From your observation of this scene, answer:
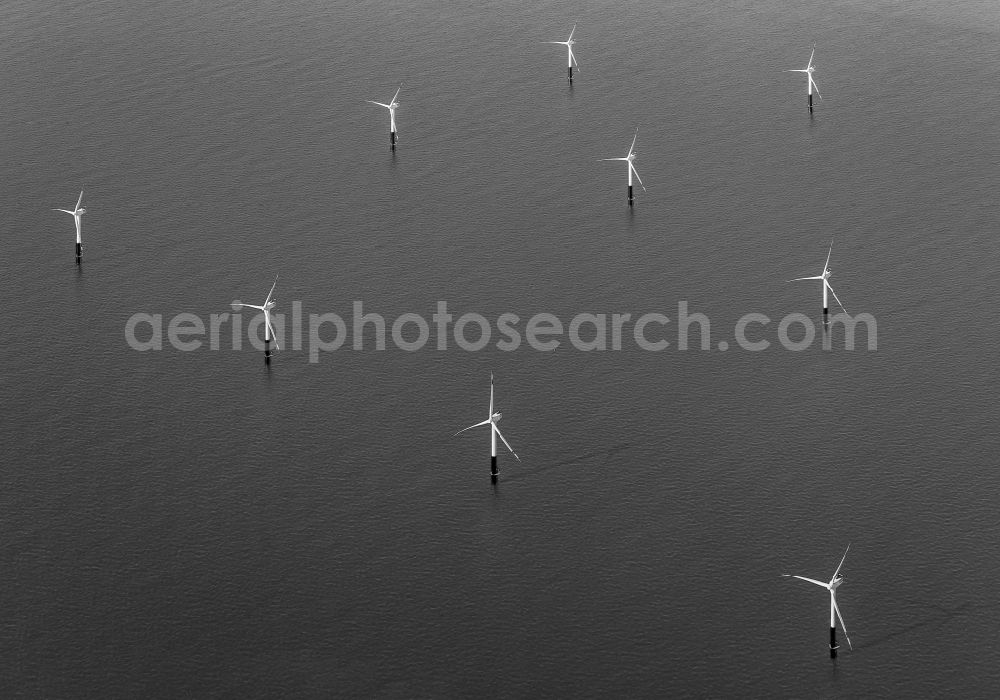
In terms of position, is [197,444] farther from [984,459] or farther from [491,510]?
[984,459]

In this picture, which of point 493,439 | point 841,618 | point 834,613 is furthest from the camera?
point 493,439

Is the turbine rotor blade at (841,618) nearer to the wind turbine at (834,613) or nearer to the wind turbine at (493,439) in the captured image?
the wind turbine at (834,613)

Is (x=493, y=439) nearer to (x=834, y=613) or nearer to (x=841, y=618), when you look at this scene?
(x=841, y=618)

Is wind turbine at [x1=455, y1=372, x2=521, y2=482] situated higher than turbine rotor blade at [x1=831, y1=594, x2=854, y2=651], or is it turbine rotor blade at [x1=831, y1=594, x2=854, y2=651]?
wind turbine at [x1=455, y1=372, x2=521, y2=482]

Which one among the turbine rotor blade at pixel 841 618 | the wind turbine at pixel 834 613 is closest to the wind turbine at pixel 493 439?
the wind turbine at pixel 834 613

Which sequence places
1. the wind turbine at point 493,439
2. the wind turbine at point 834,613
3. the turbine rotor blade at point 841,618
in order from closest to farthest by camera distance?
the wind turbine at point 834,613, the turbine rotor blade at point 841,618, the wind turbine at point 493,439

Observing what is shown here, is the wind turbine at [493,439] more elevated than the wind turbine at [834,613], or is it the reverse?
the wind turbine at [493,439]

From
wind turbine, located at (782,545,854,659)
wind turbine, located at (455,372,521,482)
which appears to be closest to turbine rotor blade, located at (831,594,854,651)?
wind turbine, located at (782,545,854,659)

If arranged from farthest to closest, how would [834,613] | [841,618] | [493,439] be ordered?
[493,439] → [841,618] → [834,613]

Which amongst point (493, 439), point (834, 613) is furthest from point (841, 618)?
point (493, 439)

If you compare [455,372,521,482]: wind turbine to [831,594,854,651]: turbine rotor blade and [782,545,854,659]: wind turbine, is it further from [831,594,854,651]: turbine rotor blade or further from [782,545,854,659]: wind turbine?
[831,594,854,651]: turbine rotor blade

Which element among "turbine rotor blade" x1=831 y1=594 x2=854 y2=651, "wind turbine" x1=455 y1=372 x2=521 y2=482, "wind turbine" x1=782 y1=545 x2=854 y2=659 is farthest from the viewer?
"wind turbine" x1=455 y1=372 x2=521 y2=482
